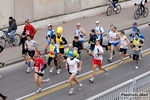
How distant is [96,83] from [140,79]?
13.0 feet

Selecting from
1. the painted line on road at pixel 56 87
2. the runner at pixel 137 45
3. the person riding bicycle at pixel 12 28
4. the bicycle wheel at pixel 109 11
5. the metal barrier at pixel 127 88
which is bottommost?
the painted line on road at pixel 56 87

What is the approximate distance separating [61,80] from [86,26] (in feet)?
29.4

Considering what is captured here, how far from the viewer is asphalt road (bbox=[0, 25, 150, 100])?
15055 millimetres

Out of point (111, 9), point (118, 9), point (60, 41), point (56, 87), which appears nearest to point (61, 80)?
point (56, 87)

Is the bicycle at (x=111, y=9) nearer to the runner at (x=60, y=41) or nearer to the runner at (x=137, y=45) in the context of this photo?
the runner at (x=137, y=45)

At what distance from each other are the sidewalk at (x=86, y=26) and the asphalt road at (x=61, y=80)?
117cm

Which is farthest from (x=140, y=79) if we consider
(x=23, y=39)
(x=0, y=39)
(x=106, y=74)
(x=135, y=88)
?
(x=0, y=39)

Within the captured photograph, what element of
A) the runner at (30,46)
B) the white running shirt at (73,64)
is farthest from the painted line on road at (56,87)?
the runner at (30,46)

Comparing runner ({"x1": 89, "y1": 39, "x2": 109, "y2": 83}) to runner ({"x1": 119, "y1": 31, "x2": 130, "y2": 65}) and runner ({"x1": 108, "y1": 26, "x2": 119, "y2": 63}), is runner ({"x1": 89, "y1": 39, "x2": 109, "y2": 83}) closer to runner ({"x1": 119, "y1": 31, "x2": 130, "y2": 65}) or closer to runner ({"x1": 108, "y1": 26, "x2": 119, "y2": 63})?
runner ({"x1": 119, "y1": 31, "x2": 130, "y2": 65})

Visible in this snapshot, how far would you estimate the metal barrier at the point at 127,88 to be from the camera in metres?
11.4

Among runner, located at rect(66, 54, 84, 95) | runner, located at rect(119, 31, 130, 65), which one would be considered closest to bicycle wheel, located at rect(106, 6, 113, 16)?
runner, located at rect(119, 31, 130, 65)

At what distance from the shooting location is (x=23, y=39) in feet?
58.3

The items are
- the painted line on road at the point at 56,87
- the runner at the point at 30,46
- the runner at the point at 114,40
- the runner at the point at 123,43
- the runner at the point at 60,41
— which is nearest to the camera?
the painted line on road at the point at 56,87

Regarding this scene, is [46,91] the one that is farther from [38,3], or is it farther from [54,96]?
[38,3]
